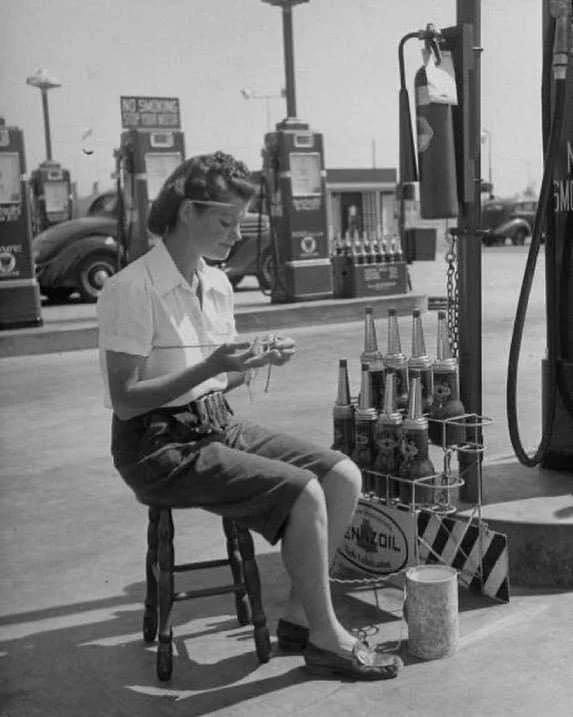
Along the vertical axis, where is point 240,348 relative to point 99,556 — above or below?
above

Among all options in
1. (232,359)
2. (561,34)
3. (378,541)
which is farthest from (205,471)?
(561,34)

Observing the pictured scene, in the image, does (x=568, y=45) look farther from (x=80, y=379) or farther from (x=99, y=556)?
(x=80, y=379)

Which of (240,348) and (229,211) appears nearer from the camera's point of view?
(240,348)

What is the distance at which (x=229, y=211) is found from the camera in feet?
10.8

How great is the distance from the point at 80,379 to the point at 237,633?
6186 mm

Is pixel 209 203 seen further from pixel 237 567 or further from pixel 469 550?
pixel 469 550

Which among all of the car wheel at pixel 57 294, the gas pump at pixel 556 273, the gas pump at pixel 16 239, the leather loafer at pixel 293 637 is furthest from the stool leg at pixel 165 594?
the car wheel at pixel 57 294

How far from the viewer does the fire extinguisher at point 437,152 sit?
391 cm

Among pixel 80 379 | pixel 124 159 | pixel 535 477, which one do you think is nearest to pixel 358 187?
pixel 124 159

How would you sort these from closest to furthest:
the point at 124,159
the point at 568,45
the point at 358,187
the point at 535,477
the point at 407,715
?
the point at 407,715 → the point at 568,45 → the point at 535,477 → the point at 124,159 → the point at 358,187

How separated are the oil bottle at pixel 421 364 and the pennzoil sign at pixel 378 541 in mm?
467

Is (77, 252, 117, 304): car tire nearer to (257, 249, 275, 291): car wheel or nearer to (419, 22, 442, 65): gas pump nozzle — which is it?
(257, 249, 275, 291): car wheel

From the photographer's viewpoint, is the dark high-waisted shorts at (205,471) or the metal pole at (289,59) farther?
the metal pole at (289,59)

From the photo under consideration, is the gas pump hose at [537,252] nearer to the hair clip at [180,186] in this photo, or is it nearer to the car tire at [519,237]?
the hair clip at [180,186]
